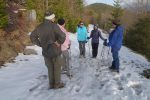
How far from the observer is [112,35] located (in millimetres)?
13180

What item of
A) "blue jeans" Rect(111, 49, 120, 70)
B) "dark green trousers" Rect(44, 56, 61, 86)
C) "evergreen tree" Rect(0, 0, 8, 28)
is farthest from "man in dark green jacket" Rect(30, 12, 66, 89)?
"evergreen tree" Rect(0, 0, 8, 28)

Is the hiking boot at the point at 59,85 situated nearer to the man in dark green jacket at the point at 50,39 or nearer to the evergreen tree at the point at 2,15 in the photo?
the man in dark green jacket at the point at 50,39

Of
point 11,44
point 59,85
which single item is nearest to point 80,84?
point 59,85

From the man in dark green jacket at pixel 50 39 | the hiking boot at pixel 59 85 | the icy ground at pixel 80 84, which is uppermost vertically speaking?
the man in dark green jacket at pixel 50 39

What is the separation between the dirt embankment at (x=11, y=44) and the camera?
17216 millimetres

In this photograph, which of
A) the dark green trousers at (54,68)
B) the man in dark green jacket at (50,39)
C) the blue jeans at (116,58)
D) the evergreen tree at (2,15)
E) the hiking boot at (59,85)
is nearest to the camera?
the man in dark green jacket at (50,39)

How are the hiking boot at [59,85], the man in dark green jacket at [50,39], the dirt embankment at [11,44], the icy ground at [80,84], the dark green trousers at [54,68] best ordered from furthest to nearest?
the dirt embankment at [11,44]
the hiking boot at [59,85]
the dark green trousers at [54,68]
the man in dark green jacket at [50,39]
the icy ground at [80,84]

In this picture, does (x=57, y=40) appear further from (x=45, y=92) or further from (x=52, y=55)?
(x=45, y=92)

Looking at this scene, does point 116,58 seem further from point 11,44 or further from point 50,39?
point 11,44

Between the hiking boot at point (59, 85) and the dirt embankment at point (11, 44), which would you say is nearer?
the hiking boot at point (59, 85)

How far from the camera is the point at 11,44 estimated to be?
19.5m

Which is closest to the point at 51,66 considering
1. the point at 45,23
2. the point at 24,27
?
the point at 45,23

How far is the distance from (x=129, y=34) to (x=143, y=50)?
5.21 meters

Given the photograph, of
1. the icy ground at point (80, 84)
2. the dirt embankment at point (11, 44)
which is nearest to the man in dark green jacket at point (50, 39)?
the icy ground at point (80, 84)
